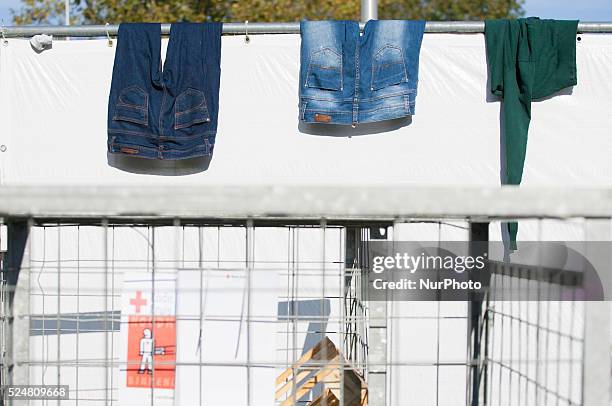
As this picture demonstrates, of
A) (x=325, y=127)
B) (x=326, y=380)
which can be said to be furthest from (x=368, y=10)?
(x=326, y=380)

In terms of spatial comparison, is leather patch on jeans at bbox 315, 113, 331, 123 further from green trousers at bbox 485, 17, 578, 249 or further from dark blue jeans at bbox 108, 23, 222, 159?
green trousers at bbox 485, 17, 578, 249

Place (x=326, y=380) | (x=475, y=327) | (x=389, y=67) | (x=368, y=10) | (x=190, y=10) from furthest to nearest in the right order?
1. (x=190, y=10)
2. (x=368, y=10)
3. (x=389, y=67)
4. (x=326, y=380)
5. (x=475, y=327)

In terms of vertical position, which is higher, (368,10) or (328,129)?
(368,10)

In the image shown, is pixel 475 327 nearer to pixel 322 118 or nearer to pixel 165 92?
pixel 322 118

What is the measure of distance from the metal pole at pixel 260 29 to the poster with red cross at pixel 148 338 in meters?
2.24

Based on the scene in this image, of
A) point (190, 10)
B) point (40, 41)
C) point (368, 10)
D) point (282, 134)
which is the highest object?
point (190, 10)

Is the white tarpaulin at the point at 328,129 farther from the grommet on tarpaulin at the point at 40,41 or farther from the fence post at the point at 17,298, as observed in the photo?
the fence post at the point at 17,298

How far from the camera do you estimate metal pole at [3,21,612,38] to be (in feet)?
11.4

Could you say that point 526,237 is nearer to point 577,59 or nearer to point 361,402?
point 577,59

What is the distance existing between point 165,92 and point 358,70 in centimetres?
81

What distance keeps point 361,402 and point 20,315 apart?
2.72ft

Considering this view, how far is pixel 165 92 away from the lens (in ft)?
11.4

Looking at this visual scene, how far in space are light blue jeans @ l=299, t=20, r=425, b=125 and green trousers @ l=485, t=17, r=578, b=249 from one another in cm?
34

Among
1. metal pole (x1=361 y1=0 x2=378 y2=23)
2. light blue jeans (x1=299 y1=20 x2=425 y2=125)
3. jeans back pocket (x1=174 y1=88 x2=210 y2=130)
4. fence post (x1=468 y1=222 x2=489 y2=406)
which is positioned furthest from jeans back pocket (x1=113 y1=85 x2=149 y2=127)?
fence post (x1=468 y1=222 x2=489 y2=406)
